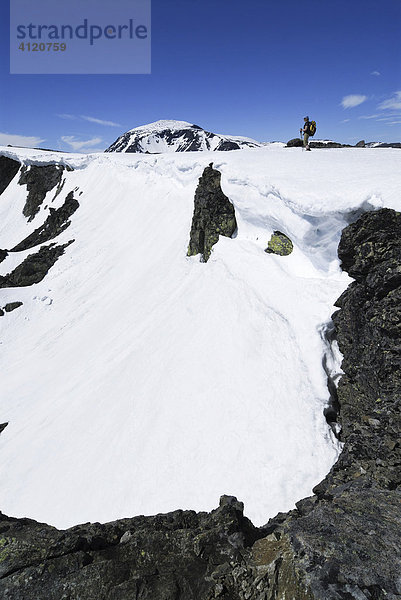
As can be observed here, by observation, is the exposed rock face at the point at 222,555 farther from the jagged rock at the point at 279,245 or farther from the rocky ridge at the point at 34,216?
the rocky ridge at the point at 34,216

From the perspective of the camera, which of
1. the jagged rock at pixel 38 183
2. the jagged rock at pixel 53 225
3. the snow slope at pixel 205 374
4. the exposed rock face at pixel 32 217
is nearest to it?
the snow slope at pixel 205 374

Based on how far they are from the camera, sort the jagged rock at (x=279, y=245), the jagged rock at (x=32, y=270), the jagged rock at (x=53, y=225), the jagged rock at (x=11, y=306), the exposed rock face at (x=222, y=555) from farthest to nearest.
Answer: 1. the jagged rock at (x=53, y=225)
2. the jagged rock at (x=32, y=270)
3. the jagged rock at (x=11, y=306)
4. the jagged rock at (x=279, y=245)
5. the exposed rock face at (x=222, y=555)

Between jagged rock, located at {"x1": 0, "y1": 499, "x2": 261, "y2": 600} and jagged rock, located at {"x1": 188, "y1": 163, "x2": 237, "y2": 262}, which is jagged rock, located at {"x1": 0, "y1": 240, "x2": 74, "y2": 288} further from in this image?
jagged rock, located at {"x1": 0, "y1": 499, "x2": 261, "y2": 600}

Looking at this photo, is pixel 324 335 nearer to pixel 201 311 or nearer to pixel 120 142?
pixel 201 311

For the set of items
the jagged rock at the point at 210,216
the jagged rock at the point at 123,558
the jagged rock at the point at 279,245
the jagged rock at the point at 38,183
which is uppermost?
the jagged rock at the point at 38,183

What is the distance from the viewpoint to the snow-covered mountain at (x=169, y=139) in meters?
158

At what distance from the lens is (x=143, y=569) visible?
4.69 m

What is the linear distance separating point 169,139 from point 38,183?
13972cm

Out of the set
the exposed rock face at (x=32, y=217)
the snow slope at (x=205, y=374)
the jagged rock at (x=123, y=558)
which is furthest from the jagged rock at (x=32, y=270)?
the jagged rock at (x=123, y=558)

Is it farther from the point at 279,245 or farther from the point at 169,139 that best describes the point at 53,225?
the point at 169,139

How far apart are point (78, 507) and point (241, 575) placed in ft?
26.4

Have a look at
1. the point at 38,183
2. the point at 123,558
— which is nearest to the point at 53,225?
the point at 38,183

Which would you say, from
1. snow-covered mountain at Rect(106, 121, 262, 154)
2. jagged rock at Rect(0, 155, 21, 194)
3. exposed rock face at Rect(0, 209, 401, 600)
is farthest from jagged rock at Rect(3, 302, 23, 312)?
snow-covered mountain at Rect(106, 121, 262, 154)

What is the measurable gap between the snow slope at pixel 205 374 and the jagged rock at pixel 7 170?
55.7 metres
